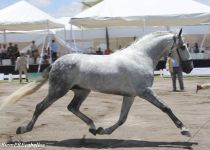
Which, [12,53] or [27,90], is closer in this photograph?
[27,90]

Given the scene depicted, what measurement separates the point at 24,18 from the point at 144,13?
7.99 metres

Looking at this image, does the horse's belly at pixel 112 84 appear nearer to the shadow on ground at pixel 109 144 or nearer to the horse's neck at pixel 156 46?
the horse's neck at pixel 156 46

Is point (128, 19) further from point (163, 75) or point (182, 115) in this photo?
point (182, 115)

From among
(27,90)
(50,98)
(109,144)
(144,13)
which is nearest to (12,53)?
(144,13)

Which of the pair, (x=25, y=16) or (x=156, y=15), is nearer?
(x=156, y=15)

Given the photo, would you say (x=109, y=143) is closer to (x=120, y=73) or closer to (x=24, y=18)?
(x=120, y=73)

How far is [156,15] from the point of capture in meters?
32.2

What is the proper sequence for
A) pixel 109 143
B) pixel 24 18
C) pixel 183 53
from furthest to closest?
pixel 24 18 → pixel 183 53 → pixel 109 143

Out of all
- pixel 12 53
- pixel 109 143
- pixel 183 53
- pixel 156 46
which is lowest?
pixel 12 53

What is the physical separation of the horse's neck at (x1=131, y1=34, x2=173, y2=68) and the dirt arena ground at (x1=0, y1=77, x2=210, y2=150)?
1.48m

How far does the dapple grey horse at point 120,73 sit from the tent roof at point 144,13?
21.7 meters

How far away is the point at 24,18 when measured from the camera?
35594 millimetres

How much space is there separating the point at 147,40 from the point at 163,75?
22.4 m

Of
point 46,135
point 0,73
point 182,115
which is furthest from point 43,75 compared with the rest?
point 0,73
